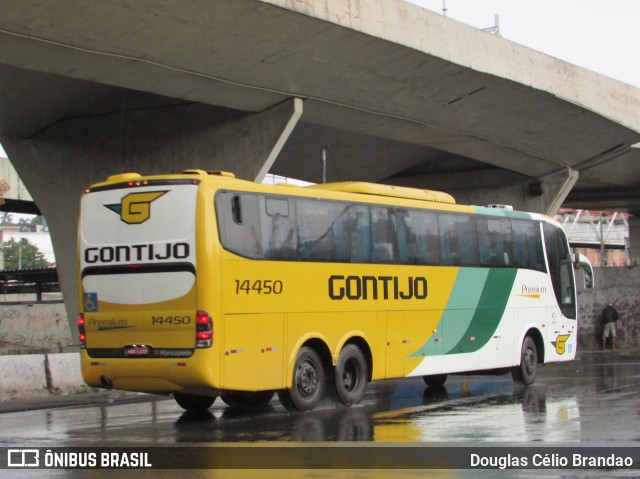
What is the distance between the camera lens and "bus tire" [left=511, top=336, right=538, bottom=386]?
1884 cm

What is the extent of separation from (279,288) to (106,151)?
12060 mm

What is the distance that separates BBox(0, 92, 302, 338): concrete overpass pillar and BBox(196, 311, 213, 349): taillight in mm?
11032

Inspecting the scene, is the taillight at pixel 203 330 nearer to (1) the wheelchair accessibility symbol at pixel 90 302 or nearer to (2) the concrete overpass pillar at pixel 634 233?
(1) the wheelchair accessibility symbol at pixel 90 302

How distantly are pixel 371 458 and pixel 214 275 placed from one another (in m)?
3.88

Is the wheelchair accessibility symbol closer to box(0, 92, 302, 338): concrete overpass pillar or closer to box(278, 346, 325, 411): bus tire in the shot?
box(278, 346, 325, 411): bus tire

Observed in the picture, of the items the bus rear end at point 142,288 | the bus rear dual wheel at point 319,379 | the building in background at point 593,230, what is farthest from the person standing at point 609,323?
the building in background at point 593,230

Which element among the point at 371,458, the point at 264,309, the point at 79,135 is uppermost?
the point at 79,135

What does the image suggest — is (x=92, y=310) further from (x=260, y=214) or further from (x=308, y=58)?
(x=308, y=58)

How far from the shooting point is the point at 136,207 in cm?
1287

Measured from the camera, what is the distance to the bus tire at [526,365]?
742 inches

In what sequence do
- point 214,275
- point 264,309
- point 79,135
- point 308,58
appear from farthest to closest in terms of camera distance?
point 79,135 → point 308,58 → point 264,309 → point 214,275

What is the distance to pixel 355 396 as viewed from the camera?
48.9 feet

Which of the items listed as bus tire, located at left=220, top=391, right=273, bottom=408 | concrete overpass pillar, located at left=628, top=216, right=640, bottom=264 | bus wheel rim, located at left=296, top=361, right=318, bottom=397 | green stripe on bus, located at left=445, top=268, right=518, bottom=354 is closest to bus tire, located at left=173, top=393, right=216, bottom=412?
bus tire, located at left=220, top=391, right=273, bottom=408

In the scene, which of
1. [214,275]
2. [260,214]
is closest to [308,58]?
[260,214]
